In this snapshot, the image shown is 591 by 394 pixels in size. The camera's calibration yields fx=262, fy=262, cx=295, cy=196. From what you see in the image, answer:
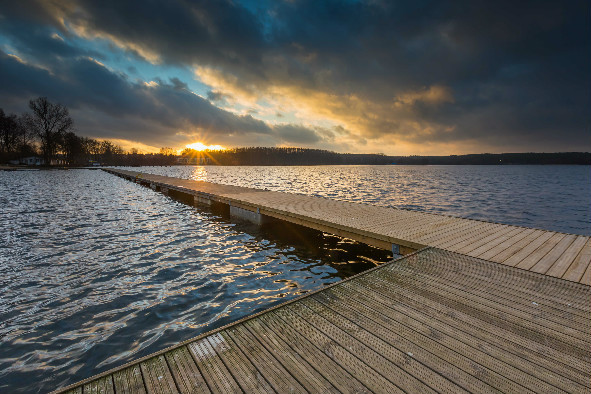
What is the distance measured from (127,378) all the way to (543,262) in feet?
24.1

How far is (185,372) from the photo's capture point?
2588mm

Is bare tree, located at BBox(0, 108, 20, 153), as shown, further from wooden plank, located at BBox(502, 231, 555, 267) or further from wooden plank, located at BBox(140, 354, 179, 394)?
wooden plank, located at BBox(502, 231, 555, 267)

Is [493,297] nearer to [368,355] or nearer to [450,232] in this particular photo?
[368,355]

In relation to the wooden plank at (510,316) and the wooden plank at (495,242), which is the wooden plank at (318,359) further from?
the wooden plank at (495,242)

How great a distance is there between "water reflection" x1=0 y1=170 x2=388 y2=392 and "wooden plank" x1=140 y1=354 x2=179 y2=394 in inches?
61.3

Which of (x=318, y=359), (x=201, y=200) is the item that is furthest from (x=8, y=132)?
(x=318, y=359)

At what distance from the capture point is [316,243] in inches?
394

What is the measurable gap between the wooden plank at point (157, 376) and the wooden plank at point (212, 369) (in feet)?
0.91

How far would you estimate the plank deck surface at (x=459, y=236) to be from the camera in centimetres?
544

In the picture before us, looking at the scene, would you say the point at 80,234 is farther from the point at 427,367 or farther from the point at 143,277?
the point at 427,367

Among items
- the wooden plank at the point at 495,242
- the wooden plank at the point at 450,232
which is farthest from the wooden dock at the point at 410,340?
the wooden plank at the point at 450,232

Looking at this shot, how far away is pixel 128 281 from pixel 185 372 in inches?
187

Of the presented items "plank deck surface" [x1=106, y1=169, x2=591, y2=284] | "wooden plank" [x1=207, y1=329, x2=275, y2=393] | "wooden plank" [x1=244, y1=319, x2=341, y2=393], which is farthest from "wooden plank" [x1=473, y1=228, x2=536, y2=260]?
"wooden plank" [x1=207, y1=329, x2=275, y2=393]

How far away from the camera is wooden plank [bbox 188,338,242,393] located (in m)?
2.39
